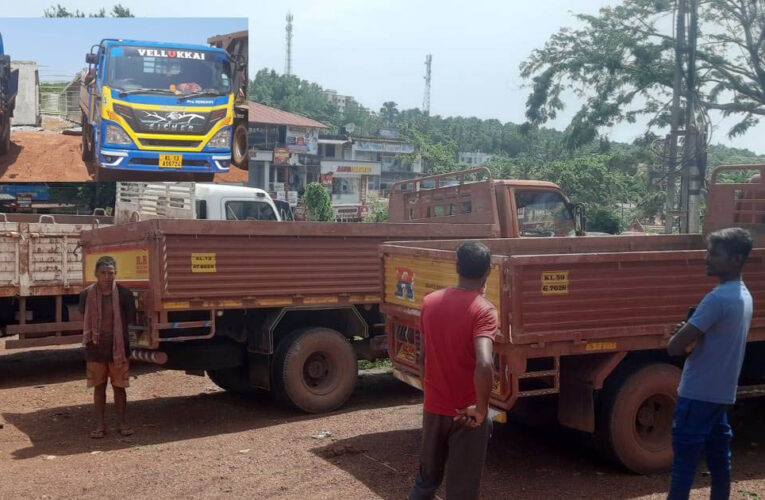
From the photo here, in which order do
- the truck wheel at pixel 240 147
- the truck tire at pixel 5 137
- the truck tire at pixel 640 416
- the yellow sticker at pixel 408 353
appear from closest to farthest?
the truck tire at pixel 640 416, the yellow sticker at pixel 408 353, the truck wheel at pixel 240 147, the truck tire at pixel 5 137

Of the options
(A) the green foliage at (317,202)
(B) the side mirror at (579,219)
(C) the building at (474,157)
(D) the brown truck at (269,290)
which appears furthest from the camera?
(C) the building at (474,157)

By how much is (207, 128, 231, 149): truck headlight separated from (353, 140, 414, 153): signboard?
53837 millimetres

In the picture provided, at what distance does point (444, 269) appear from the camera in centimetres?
585

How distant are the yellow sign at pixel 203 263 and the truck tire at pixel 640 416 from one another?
11.8 feet

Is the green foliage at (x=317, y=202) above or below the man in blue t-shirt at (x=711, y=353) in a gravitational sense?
above

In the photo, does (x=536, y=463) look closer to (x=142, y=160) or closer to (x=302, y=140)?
(x=142, y=160)

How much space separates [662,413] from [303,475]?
8.57ft

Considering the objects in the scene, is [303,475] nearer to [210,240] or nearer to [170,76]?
[210,240]

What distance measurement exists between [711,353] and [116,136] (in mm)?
8219

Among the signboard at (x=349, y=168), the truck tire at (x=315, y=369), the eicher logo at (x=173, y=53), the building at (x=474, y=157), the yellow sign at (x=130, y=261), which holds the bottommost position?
the truck tire at (x=315, y=369)

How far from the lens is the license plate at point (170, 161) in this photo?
34.9 ft

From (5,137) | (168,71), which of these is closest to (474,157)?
(5,137)

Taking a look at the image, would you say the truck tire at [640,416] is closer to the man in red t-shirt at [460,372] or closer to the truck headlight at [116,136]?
the man in red t-shirt at [460,372]

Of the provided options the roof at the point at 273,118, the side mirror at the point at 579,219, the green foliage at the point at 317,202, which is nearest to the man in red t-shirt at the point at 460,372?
the side mirror at the point at 579,219
